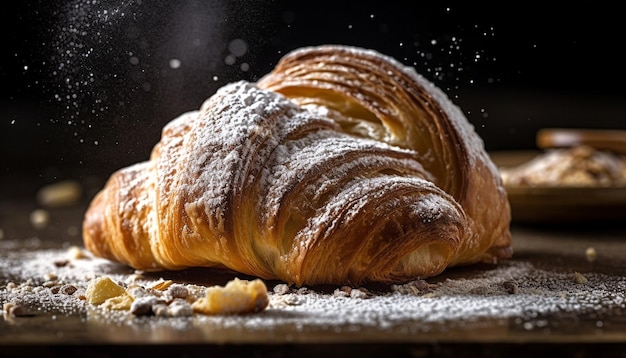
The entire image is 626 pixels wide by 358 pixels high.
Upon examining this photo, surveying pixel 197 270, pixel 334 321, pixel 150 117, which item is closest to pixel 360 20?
pixel 150 117

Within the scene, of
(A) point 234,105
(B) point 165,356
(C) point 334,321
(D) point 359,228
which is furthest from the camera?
(A) point 234,105

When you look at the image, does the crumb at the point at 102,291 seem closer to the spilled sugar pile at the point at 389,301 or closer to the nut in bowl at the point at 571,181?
the spilled sugar pile at the point at 389,301

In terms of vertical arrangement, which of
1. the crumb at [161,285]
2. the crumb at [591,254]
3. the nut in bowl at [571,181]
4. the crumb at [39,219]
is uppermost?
the crumb at [39,219]

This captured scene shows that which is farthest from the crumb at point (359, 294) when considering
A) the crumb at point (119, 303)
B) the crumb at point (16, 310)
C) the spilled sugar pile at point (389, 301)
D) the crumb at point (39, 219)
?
the crumb at point (39, 219)

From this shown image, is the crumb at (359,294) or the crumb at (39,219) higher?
the crumb at (39,219)

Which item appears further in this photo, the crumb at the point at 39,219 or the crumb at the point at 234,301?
the crumb at the point at 39,219

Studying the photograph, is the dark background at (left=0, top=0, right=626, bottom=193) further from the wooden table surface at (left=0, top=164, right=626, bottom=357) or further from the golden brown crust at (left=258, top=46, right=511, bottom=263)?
the wooden table surface at (left=0, top=164, right=626, bottom=357)

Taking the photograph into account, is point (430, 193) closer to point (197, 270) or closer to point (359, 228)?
point (359, 228)
